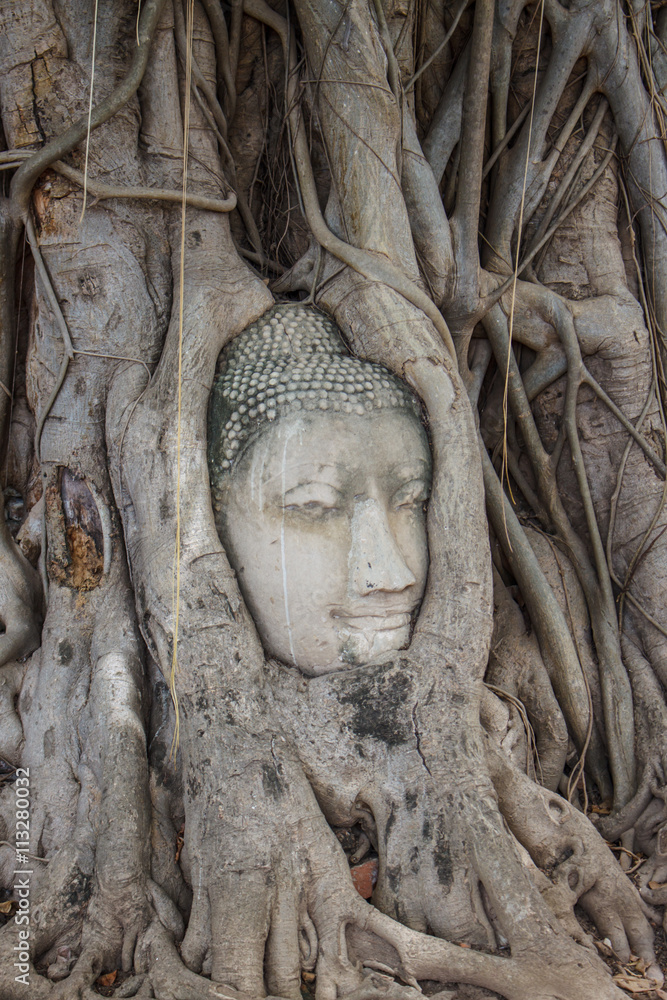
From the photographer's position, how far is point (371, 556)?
219 centimetres

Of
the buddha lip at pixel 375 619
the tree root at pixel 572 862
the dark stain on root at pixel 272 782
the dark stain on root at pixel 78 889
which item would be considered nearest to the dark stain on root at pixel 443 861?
the tree root at pixel 572 862

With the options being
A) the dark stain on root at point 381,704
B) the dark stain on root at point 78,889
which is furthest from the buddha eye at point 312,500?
the dark stain on root at point 78,889

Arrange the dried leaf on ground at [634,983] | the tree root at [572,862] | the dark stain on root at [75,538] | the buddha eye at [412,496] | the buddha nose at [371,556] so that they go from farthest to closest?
1. the dark stain on root at [75,538]
2. the buddha eye at [412,496]
3. the buddha nose at [371,556]
4. the tree root at [572,862]
5. the dried leaf on ground at [634,983]

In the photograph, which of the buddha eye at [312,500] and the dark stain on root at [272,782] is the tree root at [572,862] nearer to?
the dark stain on root at [272,782]

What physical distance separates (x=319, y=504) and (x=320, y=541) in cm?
10

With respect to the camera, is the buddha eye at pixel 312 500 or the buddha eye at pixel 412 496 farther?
the buddha eye at pixel 412 496

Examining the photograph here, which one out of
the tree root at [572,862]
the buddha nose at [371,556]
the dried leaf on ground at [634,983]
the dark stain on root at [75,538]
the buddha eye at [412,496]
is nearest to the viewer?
the dried leaf on ground at [634,983]

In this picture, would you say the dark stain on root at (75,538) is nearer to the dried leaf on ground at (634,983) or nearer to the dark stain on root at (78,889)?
the dark stain on root at (78,889)

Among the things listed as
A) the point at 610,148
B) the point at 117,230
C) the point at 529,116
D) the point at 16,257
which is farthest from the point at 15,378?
the point at 610,148

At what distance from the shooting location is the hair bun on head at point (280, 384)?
7.47 feet

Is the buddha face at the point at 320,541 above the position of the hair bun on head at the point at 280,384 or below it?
below

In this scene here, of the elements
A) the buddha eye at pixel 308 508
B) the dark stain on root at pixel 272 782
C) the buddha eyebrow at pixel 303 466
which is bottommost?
the dark stain on root at pixel 272 782

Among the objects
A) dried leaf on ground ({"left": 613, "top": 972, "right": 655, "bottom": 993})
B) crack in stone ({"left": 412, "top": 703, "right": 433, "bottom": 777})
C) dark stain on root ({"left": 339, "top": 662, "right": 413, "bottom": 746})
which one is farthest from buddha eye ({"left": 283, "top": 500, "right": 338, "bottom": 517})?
dried leaf on ground ({"left": 613, "top": 972, "right": 655, "bottom": 993})

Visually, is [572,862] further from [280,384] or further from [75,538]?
[75,538]
